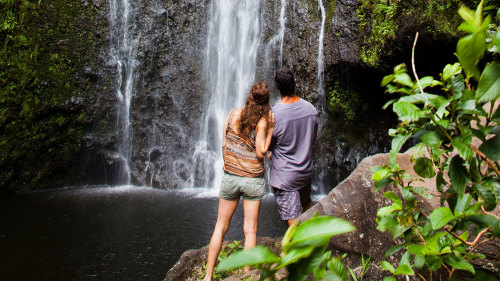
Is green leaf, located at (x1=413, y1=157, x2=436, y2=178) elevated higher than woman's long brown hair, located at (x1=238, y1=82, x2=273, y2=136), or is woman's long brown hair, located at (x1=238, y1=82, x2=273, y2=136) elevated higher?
woman's long brown hair, located at (x1=238, y1=82, x2=273, y2=136)

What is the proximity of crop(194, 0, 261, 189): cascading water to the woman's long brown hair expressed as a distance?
6.80 meters

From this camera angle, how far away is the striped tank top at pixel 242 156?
2943mm

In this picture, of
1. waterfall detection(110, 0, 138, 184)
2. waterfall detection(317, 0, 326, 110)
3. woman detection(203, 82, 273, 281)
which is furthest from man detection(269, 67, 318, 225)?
waterfall detection(110, 0, 138, 184)

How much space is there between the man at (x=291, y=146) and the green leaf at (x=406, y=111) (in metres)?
2.17

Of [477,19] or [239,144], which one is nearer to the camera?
[477,19]

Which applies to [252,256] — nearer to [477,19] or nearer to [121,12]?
[477,19]

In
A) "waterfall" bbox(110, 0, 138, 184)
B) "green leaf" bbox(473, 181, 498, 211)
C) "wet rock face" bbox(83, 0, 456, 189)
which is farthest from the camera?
"waterfall" bbox(110, 0, 138, 184)

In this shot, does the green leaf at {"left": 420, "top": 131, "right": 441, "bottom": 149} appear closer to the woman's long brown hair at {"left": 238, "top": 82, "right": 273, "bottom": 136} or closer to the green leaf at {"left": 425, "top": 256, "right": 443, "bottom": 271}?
the green leaf at {"left": 425, "top": 256, "right": 443, "bottom": 271}

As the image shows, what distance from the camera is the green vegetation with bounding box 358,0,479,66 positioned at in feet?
18.4

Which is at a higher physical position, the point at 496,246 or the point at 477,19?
the point at 477,19

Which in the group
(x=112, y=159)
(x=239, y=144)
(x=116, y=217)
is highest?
(x=239, y=144)

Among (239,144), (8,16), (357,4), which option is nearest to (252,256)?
(239,144)

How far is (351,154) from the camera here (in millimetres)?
8469

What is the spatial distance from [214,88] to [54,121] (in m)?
4.47
